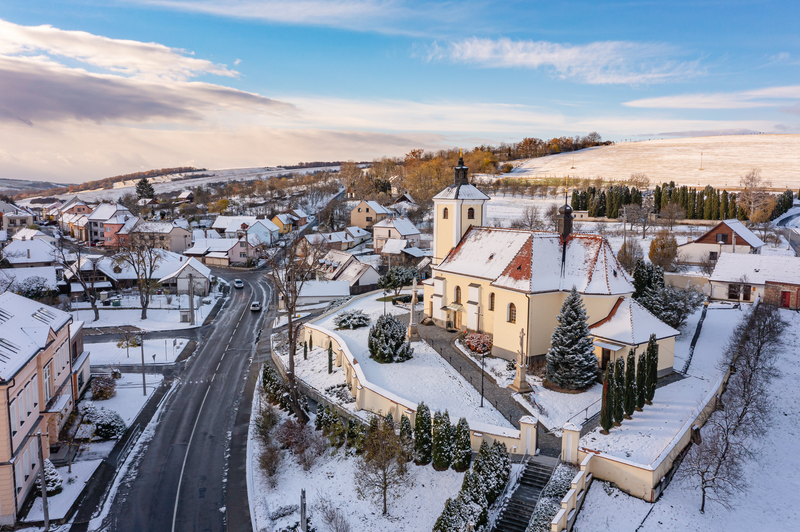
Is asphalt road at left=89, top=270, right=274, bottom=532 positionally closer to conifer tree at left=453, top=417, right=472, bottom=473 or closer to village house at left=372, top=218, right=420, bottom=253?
conifer tree at left=453, top=417, right=472, bottom=473

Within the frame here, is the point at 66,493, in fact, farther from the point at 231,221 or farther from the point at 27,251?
the point at 231,221

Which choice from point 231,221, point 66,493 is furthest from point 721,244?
point 231,221

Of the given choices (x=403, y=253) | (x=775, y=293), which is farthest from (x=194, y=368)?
(x=775, y=293)

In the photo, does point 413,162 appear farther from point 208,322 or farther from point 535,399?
point 535,399

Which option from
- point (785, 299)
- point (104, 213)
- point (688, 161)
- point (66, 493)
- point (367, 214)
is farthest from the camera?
point (688, 161)

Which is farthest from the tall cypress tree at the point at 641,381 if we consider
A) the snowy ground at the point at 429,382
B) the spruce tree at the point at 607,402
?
the snowy ground at the point at 429,382

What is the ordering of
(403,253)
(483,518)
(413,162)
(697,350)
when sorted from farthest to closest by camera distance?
(413,162), (403,253), (697,350), (483,518)
